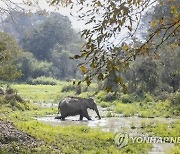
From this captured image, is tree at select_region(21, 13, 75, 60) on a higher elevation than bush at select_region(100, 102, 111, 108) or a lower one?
higher

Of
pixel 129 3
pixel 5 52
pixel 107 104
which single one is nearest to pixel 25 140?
pixel 129 3

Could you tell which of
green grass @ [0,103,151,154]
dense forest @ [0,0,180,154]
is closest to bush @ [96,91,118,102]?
dense forest @ [0,0,180,154]

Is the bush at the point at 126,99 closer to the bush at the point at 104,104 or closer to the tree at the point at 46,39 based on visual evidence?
the bush at the point at 104,104

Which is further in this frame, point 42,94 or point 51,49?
point 51,49

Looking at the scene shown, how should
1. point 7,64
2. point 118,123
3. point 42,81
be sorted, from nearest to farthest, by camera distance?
point 118,123 < point 7,64 < point 42,81

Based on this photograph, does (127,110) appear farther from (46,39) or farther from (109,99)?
(46,39)

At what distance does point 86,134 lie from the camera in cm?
1242

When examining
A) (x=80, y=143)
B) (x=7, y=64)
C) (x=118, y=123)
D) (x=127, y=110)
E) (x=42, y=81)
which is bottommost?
(x=80, y=143)

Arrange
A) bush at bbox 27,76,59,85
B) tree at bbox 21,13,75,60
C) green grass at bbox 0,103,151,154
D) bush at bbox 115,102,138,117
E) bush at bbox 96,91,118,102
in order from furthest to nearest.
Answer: tree at bbox 21,13,75,60
bush at bbox 27,76,59,85
bush at bbox 96,91,118,102
bush at bbox 115,102,138,117
green grass at bbox 0,103,151,154

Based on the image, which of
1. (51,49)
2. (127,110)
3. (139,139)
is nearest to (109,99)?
(127,110)

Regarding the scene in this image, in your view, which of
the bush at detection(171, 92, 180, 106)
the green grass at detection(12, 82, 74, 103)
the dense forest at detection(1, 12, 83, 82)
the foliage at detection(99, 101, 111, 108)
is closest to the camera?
the bush at detection(171, 92, 180, 106)

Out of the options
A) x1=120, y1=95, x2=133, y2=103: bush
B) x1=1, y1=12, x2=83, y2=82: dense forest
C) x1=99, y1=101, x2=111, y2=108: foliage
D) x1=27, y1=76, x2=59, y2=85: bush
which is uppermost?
x1=1, y1=12, x2=83, y2=82: dense forest

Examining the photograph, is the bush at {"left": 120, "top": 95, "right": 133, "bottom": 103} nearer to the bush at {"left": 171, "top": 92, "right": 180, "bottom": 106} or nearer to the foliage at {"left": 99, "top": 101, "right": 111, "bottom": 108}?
the foliage at {"left": 99, "top": 101, "right": 111, "bottom": 108}

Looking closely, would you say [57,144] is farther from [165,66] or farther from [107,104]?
[165,66]
